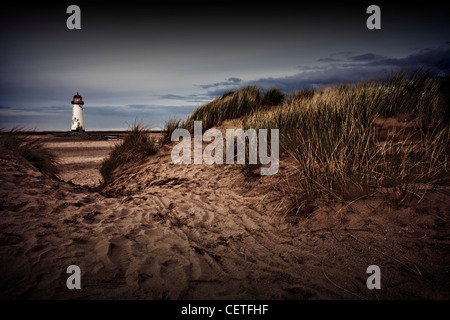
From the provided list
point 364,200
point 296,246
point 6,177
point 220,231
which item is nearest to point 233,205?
point 220,231

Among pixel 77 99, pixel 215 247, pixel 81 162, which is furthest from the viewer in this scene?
pixel 77 99

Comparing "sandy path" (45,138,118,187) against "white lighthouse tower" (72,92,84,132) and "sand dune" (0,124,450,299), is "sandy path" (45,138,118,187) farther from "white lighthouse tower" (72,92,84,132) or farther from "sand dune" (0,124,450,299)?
"white lighthouse tower" (72,92,84,132)

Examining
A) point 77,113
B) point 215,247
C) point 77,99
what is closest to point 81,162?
point 215,247

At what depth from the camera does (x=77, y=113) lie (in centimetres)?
2022

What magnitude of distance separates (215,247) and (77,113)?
21.7 m

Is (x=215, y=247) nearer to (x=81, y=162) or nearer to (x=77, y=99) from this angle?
(x=81, y=162)

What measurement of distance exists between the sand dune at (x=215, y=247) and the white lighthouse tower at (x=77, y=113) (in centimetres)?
1838

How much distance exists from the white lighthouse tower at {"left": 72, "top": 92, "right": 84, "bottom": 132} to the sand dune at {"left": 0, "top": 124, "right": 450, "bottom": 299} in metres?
18.4

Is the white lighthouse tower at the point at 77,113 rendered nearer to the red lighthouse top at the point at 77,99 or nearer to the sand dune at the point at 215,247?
the red lighthouse top at the point at 77,99

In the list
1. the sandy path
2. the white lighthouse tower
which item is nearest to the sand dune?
the sandy path

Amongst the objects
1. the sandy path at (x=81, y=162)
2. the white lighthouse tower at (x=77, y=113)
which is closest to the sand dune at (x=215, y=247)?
the sandy path at (x=81, y=162)

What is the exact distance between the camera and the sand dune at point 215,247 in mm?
2072

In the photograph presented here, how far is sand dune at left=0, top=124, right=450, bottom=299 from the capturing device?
207 centimetres
